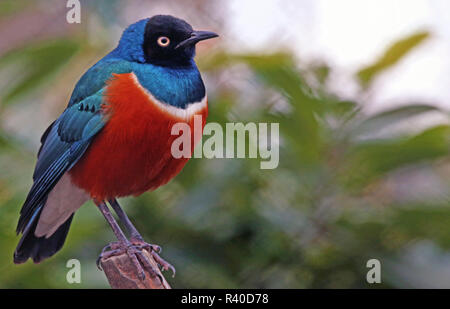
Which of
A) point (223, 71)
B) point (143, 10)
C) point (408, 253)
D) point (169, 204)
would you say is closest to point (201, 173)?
point (169, 204)

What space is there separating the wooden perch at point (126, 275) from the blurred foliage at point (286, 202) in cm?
61

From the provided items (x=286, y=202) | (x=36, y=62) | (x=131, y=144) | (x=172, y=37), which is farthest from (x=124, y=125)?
(x=286, y=202)

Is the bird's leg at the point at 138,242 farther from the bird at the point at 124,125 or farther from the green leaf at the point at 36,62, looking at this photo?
the green leaf at the point at 36,62

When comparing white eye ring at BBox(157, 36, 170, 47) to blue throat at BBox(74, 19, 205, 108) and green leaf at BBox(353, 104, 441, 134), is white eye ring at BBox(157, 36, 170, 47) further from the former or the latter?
green leaf at BBox(353, 104, 441, 134)

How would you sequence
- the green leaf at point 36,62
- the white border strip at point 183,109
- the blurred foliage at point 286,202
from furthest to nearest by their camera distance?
the blurred foliage at point 286,202
the green leaf at point 36,62
the white border strip at point 183,109

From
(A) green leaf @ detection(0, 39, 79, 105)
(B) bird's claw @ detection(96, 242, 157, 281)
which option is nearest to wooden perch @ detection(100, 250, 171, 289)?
(B) bird's claw @ detection(96, 242, 157, 281)

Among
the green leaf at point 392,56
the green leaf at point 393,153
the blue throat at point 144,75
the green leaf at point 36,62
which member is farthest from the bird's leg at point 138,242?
the green leaf at point 392,56

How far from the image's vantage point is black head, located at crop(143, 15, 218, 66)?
811 millimetres

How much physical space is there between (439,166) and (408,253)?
366mm

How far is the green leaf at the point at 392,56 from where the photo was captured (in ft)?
5.83

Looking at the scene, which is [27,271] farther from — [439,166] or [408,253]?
[439,166]

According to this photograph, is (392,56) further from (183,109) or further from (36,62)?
(183,109)

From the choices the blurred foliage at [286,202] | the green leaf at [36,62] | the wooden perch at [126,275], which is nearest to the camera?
the wooden perch at [126,275]

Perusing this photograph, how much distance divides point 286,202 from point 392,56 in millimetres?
538
